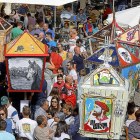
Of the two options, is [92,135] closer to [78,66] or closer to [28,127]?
[28,127]

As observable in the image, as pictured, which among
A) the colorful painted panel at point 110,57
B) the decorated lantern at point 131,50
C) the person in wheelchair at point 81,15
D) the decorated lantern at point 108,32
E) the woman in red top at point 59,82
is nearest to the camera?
the colorful painted panel at point 110,57

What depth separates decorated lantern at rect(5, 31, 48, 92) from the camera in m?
9.01

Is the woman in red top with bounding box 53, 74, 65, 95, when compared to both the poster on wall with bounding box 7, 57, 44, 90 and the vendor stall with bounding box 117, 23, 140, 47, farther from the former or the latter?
the vendor stall with bounding box 117, 23, 140, 47

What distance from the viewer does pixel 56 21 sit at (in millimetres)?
18812

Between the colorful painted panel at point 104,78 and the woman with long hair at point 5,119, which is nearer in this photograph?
the colorful painted panel at point 104,78

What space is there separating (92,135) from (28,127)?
1313mm

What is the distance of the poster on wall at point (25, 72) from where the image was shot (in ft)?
29.6

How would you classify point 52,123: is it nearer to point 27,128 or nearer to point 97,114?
point 27,128

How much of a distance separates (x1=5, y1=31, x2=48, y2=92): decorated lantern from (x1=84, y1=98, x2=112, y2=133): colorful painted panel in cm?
238

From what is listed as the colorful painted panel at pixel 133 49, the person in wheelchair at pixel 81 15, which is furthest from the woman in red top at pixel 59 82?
the person in wheelchair at pixel 81 15

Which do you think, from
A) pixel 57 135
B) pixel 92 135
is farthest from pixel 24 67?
pixel 92 135

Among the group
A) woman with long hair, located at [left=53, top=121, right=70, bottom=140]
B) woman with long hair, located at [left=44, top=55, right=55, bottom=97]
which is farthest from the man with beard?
woman with long hair, located at [left=44, top=55, right=55, bottom=97]

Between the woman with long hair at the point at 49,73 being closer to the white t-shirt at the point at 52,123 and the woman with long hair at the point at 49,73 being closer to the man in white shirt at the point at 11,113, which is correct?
the man in white shirt at the point at 11,113

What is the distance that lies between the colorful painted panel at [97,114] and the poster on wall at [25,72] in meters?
2.39
